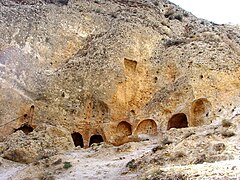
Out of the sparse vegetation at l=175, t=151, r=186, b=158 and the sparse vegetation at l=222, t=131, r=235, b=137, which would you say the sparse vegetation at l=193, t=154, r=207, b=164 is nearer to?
the sparse vegetation at l=175, t=151, r=186, b=158

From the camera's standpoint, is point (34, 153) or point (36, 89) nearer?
point (34, 153)

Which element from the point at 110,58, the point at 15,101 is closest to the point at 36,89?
the point at 15,101

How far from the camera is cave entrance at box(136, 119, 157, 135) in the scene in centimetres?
2497

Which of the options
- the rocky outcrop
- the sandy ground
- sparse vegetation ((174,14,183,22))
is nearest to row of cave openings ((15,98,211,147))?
the rocky outcrop

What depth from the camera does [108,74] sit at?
26.6m

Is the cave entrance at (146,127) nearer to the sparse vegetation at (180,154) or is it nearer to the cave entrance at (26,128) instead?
the cave entrance at (26,128)

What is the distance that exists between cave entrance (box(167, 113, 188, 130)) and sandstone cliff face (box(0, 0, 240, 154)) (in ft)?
0.18

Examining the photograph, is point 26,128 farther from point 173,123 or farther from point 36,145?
point 173,123

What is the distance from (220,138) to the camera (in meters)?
15.9

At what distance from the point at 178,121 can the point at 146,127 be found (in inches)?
71.7

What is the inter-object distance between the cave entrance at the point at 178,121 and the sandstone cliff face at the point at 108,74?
55 millimetres

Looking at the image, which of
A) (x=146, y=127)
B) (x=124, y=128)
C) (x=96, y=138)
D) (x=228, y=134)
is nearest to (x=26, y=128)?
(x=96, y=138)

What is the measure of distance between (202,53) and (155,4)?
9.40 metres

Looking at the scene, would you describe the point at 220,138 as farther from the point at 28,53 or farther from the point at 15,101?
the point at 28,53
